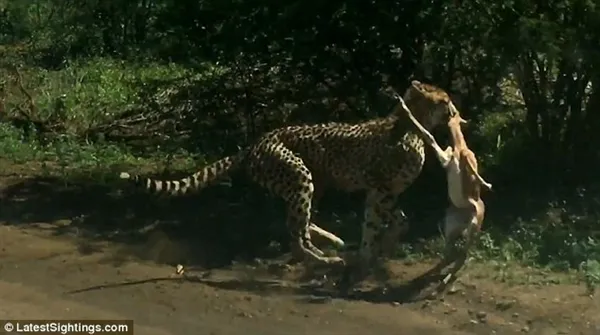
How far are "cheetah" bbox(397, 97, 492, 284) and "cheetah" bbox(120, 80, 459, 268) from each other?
294 millimetres

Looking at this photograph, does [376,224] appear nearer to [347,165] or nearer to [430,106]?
[347,165]

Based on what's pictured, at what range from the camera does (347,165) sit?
8484 millimetres

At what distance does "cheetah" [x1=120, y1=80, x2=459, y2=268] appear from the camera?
26.8ft

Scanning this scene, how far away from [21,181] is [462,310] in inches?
205

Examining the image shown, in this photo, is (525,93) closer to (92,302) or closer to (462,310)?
(462,310)

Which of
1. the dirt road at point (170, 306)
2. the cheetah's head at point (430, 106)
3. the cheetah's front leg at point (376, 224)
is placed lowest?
the dirt road at point (170, 306)

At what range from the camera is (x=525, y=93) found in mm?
10031

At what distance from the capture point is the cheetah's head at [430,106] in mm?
8133

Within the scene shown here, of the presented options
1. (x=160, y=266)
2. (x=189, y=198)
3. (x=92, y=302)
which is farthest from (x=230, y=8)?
(x=92, y=302)

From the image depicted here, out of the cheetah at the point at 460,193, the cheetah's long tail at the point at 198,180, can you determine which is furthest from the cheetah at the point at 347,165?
the cheetah at the point at 460,193

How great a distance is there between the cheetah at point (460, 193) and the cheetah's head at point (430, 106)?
0.24 m

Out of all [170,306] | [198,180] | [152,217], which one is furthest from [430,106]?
[152,217]

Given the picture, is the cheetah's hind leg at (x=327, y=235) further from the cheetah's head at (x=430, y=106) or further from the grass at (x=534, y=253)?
the cheetah's head at (x=430, y=106)

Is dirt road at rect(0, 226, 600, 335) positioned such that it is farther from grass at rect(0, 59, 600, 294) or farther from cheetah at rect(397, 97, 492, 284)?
grass at rect(0, 59, 600, 294)
